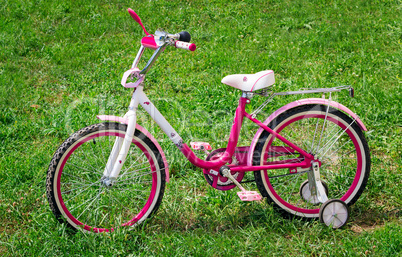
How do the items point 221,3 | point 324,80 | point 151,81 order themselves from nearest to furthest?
point 324,80
point 151,81
point 221,3

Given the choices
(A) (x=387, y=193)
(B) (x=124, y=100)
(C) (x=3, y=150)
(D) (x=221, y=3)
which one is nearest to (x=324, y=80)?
(A) (x=387, y=193)

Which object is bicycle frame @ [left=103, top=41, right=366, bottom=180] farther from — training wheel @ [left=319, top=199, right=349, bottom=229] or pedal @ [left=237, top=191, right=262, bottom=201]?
training wheel @ [left=319, top=199, right=349, bottom=229]

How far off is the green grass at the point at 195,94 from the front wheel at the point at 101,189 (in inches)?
7.0

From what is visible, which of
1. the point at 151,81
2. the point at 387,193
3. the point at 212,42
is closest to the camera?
the point at 387,193

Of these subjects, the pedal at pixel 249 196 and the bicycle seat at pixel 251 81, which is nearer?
the bicycle seat at pixel 251 81

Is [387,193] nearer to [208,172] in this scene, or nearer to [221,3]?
[208,172]

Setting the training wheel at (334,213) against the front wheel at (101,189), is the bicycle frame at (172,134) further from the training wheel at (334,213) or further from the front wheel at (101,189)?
the training wheel at (334,213)

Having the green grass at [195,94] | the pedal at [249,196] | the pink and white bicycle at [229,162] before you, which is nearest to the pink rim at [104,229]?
the pink and white bicycle at [229,162]

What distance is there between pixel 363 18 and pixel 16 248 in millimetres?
6663

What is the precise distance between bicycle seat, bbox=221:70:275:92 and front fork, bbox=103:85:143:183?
2.52 feet

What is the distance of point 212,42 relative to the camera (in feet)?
24.1

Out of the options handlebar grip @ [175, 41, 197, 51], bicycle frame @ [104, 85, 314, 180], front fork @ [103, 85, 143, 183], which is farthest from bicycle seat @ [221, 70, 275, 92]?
front fork @ [103, 85, 143, 183]

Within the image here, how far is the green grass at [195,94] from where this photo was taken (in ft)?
12.2

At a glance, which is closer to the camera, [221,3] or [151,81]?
[151,81]
